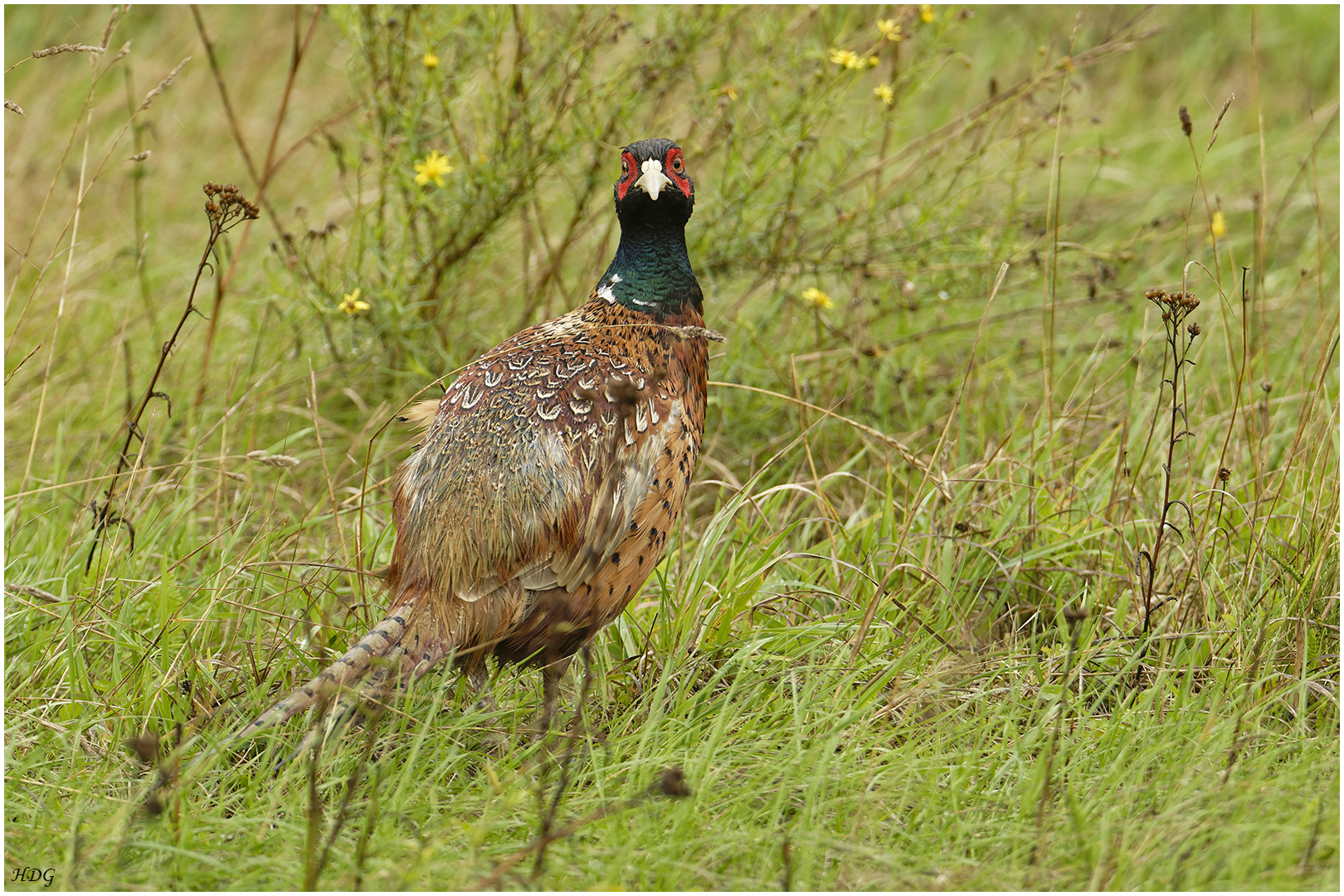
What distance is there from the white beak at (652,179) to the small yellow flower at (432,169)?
1.13 metres

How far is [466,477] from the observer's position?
122 inches

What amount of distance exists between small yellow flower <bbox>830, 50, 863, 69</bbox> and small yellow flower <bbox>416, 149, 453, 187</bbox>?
1499 millimetres

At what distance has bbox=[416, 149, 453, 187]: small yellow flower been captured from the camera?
4316mm

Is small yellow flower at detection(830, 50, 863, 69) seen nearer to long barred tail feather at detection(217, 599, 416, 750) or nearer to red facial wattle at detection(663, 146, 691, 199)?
red facial wattle at detection(663, 146, 691, 199)

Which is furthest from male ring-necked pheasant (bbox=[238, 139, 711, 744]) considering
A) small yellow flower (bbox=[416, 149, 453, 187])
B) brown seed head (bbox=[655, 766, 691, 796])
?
small yellow flower (bbox=[416, 149, 453, 187])

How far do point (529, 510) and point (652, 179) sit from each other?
1.08 m

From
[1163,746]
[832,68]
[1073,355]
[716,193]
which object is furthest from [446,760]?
[1073,355]

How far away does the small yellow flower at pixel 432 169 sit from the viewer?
170 inches

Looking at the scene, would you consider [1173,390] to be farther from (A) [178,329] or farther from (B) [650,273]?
(A) [178,329]

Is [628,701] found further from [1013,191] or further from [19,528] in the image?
[1013,191]

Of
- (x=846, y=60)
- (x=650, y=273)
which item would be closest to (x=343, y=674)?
(x=650, y=273)

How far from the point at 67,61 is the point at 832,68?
5.25 metres

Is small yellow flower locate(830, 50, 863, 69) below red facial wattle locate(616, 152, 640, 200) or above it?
above

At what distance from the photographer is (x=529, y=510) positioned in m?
3.06
